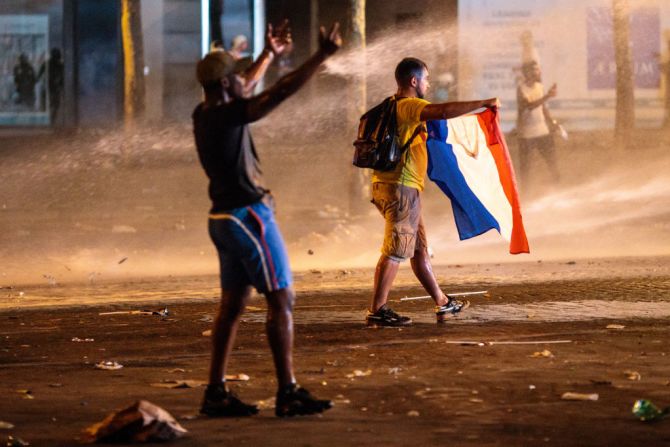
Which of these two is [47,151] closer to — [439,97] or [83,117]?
[83,117]

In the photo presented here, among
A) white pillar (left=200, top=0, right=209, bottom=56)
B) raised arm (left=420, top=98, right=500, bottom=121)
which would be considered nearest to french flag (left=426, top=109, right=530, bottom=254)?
raised arm (left=420, top=98, right=500, bottom=121)

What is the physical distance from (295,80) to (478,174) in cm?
394

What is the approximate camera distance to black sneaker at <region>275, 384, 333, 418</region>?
6.01 metres

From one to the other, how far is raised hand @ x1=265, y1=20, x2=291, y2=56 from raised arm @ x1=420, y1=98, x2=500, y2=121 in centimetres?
140

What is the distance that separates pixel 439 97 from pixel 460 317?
1287cm

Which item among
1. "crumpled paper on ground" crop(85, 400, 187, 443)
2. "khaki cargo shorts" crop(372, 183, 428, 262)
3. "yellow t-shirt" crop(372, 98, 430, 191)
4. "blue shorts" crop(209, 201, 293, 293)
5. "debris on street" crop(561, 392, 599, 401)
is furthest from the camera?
"khaki cargo shorts" crop(372, 183, 428, 262)

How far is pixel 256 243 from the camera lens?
19.7ft

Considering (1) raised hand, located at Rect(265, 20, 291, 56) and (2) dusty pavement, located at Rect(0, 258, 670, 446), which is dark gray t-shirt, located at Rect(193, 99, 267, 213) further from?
(2) dusty pavement, located at Rect(0, 258, 670, 446)

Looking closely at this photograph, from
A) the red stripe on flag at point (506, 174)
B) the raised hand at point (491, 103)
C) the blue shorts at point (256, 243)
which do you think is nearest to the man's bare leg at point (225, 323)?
the blue shorts at point (256, 243)

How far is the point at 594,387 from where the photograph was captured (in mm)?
6676

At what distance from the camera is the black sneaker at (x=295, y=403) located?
601 cm

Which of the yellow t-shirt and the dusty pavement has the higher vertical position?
the yellow t-shirt

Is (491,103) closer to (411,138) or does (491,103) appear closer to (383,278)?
(411,138)

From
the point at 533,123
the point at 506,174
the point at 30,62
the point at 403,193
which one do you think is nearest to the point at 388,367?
the point at 403,193
